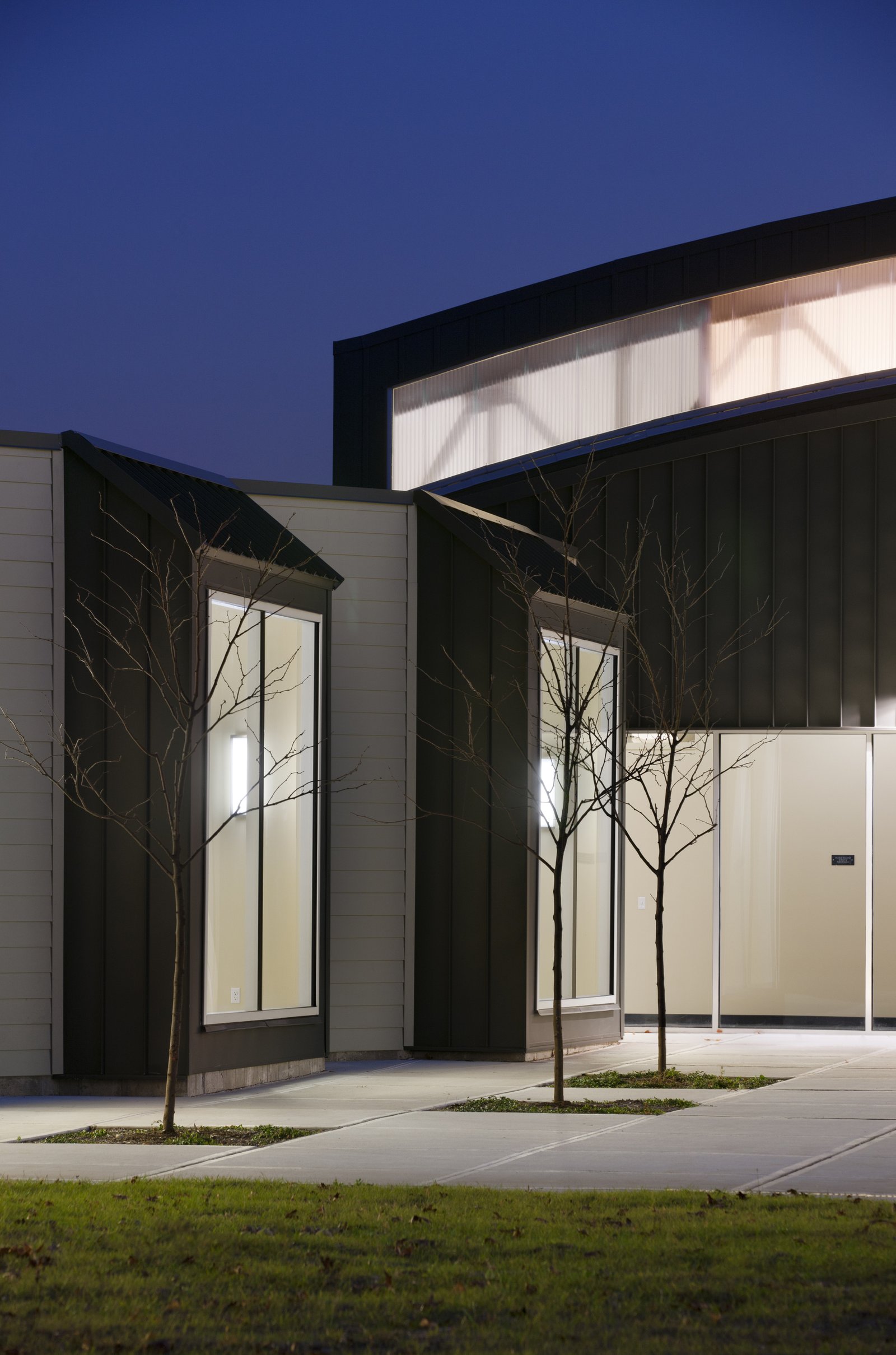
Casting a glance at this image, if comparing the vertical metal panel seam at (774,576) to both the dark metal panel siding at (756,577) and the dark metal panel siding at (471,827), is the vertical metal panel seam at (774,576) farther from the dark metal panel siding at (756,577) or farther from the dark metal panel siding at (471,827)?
the dark metal panel siding at (471,827)

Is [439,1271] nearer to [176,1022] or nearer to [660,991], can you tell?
[176,1022]

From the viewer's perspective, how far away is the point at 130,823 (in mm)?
13461

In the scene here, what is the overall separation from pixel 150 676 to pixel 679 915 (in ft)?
29.1

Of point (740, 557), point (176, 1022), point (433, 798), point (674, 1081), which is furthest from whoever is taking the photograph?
point (740, 557)

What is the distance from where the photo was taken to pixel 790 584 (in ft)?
64.2

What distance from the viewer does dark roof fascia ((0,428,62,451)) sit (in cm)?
1409

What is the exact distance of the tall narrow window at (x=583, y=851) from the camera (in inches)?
637

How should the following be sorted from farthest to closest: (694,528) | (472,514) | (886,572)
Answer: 1. (694,528)
2. (886,572)
3. (472,514)

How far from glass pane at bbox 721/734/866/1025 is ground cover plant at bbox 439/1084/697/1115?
7.07 meters

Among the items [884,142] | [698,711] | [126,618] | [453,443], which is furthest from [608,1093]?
[884,142]

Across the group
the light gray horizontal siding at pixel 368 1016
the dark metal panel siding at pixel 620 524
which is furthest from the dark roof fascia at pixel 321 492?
the light gray horizontal siding at pixel 368 1016

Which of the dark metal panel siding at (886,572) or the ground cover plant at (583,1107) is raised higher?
the dark metal panel siding at (886,572)

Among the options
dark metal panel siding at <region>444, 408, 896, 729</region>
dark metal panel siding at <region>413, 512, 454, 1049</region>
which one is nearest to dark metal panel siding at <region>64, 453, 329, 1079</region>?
dark metal panel siding at <region>413, 512, 454, 1049</region>

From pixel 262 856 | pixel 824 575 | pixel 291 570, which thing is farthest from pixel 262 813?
pixel 824 575
